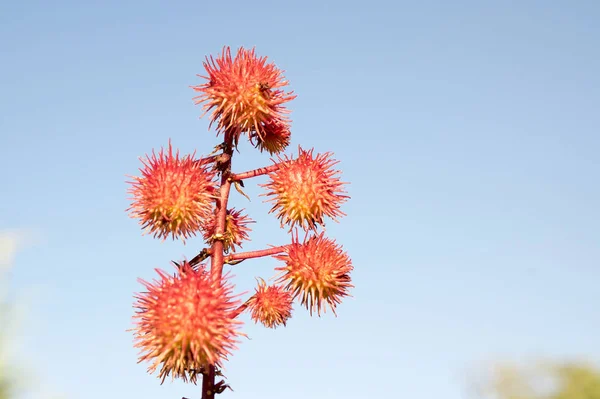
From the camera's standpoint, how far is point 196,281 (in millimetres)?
2184

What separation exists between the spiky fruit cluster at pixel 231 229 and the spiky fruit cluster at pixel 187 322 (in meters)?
0.37

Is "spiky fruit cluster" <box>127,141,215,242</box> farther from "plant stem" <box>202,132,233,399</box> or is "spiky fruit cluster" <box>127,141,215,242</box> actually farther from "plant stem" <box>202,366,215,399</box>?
"plant stem" <box>202,366,215,399</box>

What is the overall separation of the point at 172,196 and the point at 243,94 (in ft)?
1.81

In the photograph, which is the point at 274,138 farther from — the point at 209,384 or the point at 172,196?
the point at 209,384

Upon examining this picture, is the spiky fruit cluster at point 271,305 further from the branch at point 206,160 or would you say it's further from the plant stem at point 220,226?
the branch at point 206,160

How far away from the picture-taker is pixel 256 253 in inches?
102

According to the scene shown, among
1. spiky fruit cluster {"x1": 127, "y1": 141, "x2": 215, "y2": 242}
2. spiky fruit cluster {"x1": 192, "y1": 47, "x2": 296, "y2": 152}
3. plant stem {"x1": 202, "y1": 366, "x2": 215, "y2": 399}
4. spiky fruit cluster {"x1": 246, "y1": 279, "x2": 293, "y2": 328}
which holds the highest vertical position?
spiky fruit cluster {"x1": 192, "y1": 47, "x2": 296, "y2": 152}

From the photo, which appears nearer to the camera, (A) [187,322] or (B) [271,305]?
(A) [187,322]

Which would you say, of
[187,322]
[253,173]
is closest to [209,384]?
[187,322]

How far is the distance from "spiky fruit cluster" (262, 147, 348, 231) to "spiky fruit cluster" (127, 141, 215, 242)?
1.04 ft

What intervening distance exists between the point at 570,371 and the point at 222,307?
20.4 m

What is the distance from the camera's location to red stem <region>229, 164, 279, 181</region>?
2676mm

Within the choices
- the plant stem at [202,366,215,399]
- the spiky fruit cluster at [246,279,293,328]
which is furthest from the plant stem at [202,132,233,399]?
the spiky fruit cluster at [246,279,293,328]

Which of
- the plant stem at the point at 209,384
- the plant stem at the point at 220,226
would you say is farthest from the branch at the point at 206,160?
the plant stem at the point at 209,384
